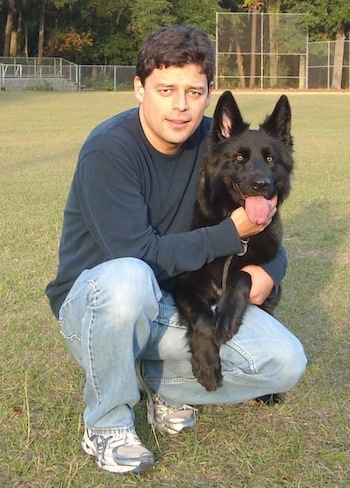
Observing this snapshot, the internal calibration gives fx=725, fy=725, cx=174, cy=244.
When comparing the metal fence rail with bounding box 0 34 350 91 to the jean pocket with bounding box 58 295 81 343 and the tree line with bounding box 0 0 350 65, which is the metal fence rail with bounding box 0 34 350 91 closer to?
the tree line with bounding box 0 0 350 65

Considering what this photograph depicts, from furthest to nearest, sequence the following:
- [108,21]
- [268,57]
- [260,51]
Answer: [108,21] → [268,57] → [260,51]

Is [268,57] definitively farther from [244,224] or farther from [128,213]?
[128,213]

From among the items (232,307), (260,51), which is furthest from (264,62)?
(232,307)

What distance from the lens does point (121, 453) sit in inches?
108

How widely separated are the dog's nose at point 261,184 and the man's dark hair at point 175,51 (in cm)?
50

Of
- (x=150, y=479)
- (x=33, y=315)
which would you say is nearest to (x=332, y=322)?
(x=33, y=315)

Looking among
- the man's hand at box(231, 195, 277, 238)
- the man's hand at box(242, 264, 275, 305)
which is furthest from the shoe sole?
the man's hand at box(231, 195, 277, 238)

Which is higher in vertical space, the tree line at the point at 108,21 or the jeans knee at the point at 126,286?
the tree line at the point at 108,21

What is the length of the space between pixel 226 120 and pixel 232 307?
886 millimetres

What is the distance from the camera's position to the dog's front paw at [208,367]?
9.56ft

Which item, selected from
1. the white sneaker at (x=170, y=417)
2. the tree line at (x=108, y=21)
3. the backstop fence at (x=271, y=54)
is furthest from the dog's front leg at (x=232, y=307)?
the tree line at (x=108, y=21)

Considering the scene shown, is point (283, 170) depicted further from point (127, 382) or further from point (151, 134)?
point (127, 382)

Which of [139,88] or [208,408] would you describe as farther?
[208,408]

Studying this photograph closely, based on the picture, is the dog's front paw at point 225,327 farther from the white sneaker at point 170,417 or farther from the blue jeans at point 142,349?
the white sneaker at point 170,417
